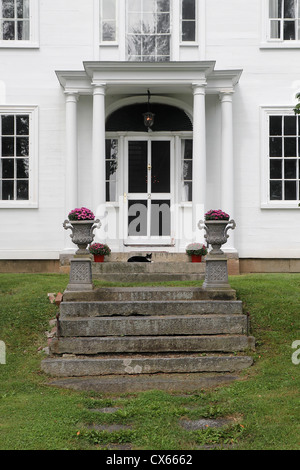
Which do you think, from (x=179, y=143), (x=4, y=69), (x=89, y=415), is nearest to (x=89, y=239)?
(x=89, y=415)

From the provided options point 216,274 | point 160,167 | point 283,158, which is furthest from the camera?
point 160,167

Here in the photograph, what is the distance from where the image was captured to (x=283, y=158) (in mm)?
13344

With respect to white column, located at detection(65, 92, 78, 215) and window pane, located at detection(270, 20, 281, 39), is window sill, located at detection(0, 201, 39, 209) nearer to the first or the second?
white column, located at detection(65, 92, 78, 215)

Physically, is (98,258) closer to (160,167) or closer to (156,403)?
(160,167)

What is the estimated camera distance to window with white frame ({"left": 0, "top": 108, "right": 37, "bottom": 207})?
13211 mm

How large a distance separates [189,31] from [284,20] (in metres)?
2.25

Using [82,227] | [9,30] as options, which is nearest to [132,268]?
[82,227]

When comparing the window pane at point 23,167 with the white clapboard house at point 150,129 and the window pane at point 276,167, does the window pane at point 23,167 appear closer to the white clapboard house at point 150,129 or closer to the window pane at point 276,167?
the white clapboard house at point 150,129

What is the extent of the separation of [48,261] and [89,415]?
763 cm

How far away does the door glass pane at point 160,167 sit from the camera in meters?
13.4

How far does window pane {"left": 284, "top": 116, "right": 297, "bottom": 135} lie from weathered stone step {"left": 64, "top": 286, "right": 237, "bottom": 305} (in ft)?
20.3

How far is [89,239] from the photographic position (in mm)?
8930

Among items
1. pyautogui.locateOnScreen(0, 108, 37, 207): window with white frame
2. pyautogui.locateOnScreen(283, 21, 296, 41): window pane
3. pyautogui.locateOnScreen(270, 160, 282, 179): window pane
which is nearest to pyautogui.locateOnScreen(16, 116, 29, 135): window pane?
pyautogui.locateOnScreen(0, 108, 37, 207): window with white frame

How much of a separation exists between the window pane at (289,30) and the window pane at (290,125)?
1.90 m
